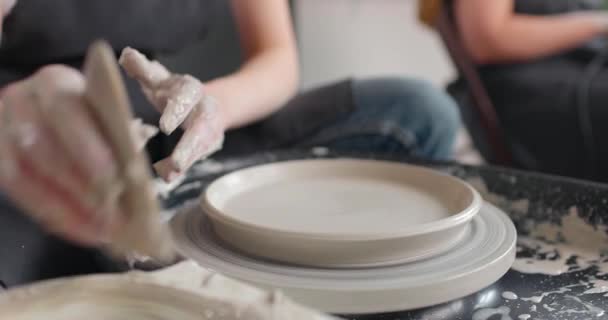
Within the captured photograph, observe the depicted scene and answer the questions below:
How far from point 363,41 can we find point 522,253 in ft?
6.70

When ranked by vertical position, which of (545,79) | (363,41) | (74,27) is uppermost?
(74,27)

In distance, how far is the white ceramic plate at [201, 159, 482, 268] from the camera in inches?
23.3

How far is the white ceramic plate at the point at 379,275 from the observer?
55 cm

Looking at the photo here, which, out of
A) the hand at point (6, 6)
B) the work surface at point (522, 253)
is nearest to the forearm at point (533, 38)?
the work surface at point (522, 253)

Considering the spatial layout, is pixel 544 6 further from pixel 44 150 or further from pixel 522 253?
pixel 44 150

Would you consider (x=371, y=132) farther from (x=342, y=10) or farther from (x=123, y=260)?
(x=342, y=10)

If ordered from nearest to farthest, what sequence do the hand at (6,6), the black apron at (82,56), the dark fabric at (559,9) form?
the black apron at (82,56) → the hand at (6,6) → the dark fabric at (559,9)

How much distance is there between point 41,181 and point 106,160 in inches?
2.3

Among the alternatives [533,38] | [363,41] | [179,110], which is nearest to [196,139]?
[179,110]

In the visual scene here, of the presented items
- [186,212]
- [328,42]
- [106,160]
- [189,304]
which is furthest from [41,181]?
[328,42]

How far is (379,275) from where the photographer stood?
59 centimetres

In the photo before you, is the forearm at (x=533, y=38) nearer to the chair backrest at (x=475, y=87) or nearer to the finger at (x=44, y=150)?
the chair backrest at (x=475, y=87)

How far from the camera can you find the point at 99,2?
37.9 inches

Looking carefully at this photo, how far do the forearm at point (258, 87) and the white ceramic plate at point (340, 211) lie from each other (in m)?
0.21
